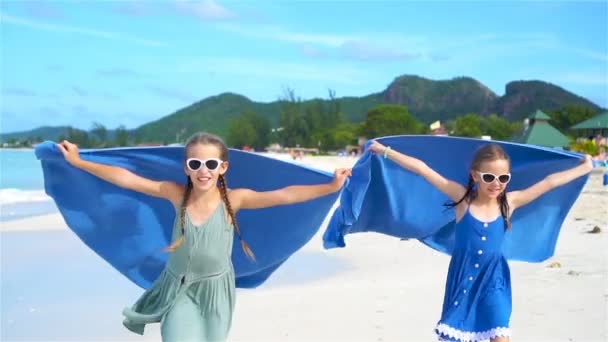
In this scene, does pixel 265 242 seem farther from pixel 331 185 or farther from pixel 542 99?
pixel 542 99

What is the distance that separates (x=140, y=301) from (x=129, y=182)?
0.77 meters

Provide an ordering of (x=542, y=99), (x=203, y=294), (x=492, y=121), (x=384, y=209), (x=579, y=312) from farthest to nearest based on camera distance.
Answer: (x=542, y=99)
(x=492, y=121)
(x=579, y=312)
(x=384, y=209)
(x=203, y=294)

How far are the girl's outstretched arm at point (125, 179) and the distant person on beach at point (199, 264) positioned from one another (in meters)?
0.05

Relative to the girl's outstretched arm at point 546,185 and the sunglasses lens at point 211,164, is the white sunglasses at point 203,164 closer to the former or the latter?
the sunglasses lens at point 211,164

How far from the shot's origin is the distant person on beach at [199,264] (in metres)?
4.20

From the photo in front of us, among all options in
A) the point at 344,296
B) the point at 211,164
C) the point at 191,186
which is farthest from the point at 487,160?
the point at 344,296

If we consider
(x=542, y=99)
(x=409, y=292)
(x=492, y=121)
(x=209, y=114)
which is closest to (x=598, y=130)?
(x=492, y=121)

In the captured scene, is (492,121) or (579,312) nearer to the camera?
(579,312)

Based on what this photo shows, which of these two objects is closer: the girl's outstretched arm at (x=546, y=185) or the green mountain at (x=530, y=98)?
the girl's outstretched arm at (x=546, y=185)

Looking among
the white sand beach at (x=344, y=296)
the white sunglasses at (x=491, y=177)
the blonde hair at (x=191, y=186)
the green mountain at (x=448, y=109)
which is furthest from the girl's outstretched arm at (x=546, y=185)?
the green mountain at (x=448, y=109)

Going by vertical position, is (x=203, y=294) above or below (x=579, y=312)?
above

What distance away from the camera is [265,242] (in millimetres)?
Answer: 5426

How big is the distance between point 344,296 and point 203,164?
4.10 meters

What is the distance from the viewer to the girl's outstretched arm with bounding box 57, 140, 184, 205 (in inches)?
179
